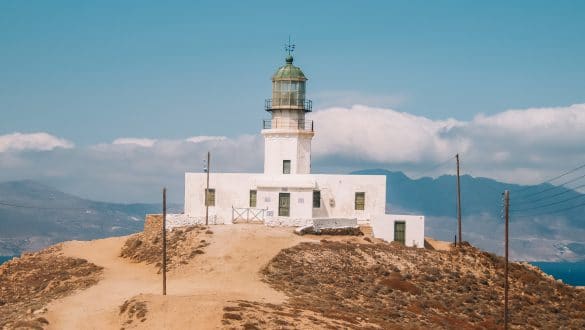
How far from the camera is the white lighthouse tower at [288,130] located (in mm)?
75062

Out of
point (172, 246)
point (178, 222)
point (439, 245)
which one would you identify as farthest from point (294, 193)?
point (439, 245)

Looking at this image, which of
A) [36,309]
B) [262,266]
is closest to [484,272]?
[262,266]

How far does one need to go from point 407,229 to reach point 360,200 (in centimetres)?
508

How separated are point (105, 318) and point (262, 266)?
14431 millimetres

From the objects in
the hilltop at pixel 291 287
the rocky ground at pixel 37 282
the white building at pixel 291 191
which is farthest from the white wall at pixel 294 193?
the rocky ground at pixel 37 282

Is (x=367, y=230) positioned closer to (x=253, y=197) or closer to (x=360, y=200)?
(x=360, y=200)

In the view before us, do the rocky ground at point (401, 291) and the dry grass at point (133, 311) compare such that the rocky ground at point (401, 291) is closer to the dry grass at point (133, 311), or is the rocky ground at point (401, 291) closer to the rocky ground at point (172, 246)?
the dry grass at point (133, 311)

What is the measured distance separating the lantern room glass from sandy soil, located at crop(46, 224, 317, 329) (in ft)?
42.1

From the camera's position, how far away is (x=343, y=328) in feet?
146

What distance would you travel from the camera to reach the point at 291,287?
5438 cm

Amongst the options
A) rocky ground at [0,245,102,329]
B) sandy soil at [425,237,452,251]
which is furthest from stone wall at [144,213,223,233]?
sandy soil at [425,237,452,251]

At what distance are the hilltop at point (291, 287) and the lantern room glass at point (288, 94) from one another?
12771 millimetres

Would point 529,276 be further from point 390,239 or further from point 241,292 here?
point 241,292

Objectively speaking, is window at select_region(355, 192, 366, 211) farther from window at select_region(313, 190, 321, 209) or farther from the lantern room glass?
the lantern room glass
